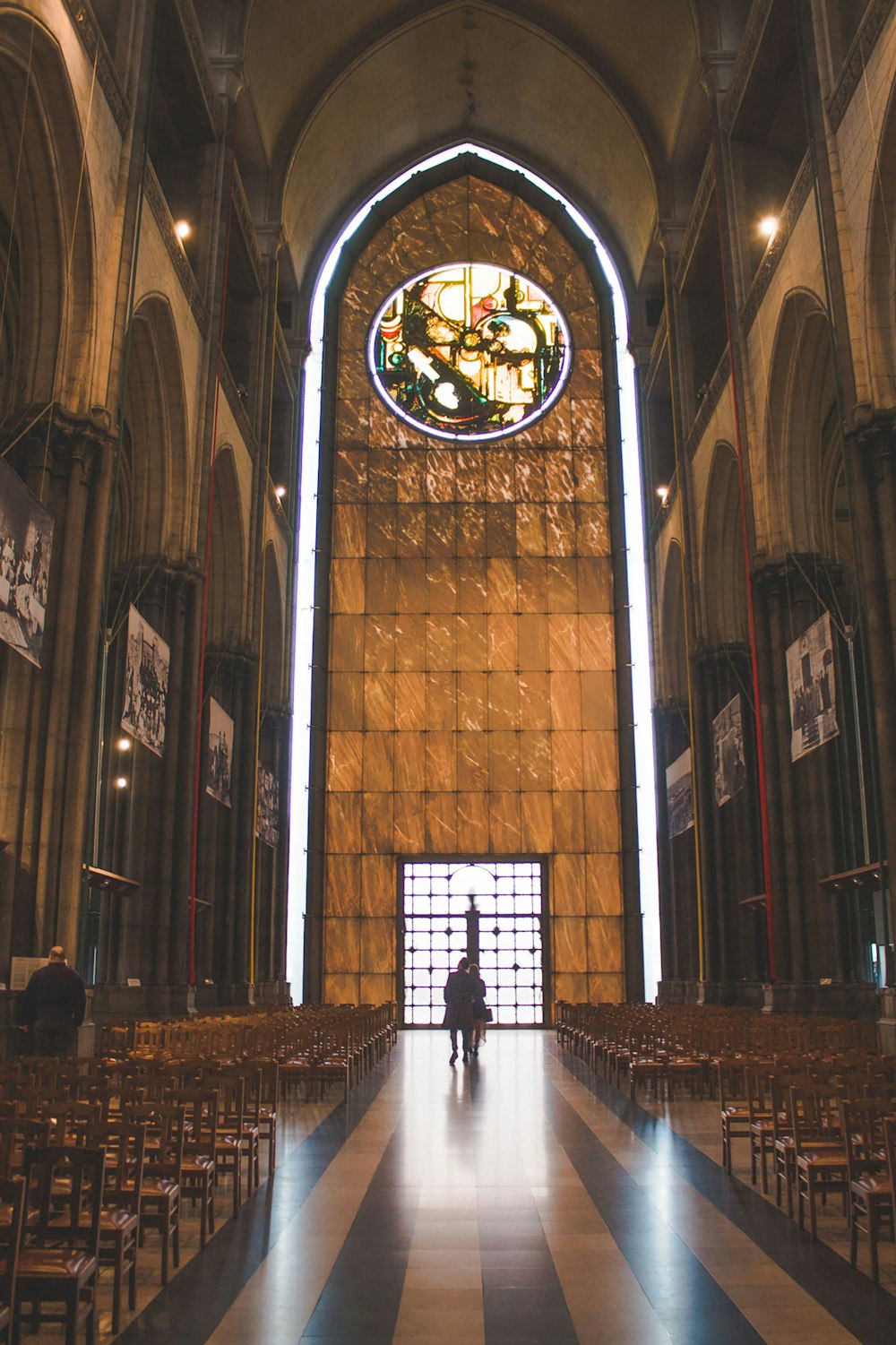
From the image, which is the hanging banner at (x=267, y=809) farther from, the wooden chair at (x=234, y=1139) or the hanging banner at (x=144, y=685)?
the wooden chair at (x=234, y=1139)

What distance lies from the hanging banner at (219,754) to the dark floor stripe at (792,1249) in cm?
1375

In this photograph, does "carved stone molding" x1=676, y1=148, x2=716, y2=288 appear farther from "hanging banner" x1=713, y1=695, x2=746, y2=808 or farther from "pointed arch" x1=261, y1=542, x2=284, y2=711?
"pointed arch" x1=261, y1=542, x2=284, y2=711

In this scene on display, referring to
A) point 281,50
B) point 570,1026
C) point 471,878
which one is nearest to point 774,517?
point 570,1026

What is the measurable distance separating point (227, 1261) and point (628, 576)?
29949mm

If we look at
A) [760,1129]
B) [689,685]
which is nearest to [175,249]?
[689,685]

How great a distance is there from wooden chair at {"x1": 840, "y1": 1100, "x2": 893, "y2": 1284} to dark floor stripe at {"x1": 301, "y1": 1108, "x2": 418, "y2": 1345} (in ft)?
7.45

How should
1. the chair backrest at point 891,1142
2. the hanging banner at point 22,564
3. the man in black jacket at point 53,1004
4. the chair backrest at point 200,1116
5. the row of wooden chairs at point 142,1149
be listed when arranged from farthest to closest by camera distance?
the hanging banner at point 22,564 < the man in black jacket at point 53,1004 < the chair backrest at point 200,1116 < the chair backrest at point 891,1142 < the row of wooden chairs at point 142,1149

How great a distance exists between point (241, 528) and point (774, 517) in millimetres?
12417

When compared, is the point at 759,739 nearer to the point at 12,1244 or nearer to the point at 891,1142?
the point at 891,1142

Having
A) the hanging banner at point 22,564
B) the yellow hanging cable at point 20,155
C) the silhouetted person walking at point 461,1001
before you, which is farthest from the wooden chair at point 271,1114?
the silhouetted person walking at point 461,1001

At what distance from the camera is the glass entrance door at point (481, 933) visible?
107ft

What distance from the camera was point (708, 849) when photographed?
87.4 ft

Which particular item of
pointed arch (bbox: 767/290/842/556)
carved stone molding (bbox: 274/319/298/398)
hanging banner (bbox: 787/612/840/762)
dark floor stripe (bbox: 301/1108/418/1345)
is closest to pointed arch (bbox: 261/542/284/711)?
carved stone molding (bbox: 274/319/298/398)

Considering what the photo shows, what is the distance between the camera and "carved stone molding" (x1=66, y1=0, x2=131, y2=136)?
15508 millimetres
